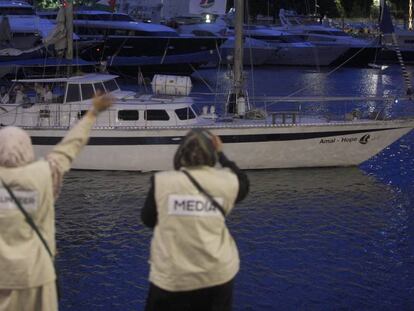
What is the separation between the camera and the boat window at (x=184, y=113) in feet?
65.2

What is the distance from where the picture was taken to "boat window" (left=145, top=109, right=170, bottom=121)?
19.8 m

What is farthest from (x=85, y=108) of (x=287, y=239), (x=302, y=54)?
(x=302, y=54)

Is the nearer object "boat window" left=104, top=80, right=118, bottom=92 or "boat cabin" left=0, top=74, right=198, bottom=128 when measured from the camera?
"boat cabin" left=0, top=74, right=198, bottom=128

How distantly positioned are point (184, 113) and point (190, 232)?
49.8ft

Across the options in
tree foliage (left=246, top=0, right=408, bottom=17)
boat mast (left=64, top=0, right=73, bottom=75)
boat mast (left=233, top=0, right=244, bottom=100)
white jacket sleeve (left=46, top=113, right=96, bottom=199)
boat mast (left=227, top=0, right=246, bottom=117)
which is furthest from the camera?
tree foliage (left=246, top=0, right=408, bottom=17)

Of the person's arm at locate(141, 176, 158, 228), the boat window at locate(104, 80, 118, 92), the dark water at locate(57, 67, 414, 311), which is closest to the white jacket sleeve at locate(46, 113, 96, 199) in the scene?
the person's arm at locate(141, 176, 158, 228)

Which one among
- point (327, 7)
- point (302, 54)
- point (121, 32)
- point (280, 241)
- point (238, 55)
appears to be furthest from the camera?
point (327, 7)

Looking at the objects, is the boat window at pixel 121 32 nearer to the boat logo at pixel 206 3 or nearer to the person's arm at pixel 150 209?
the boat logo at pixel 206 3

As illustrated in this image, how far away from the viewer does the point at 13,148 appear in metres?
4.72

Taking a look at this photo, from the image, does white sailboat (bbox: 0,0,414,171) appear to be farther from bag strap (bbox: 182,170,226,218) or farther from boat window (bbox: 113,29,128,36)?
boat window (bbox: 113,29,128,36)

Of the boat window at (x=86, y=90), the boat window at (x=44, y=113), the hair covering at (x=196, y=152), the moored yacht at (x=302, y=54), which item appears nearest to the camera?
the hair covering at (x=196, y=152)

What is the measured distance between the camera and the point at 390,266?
13086 mm

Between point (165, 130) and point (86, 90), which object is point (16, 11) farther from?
point (165, 130)

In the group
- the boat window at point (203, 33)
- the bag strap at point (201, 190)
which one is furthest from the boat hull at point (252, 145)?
the boat window at point (203, 33)
